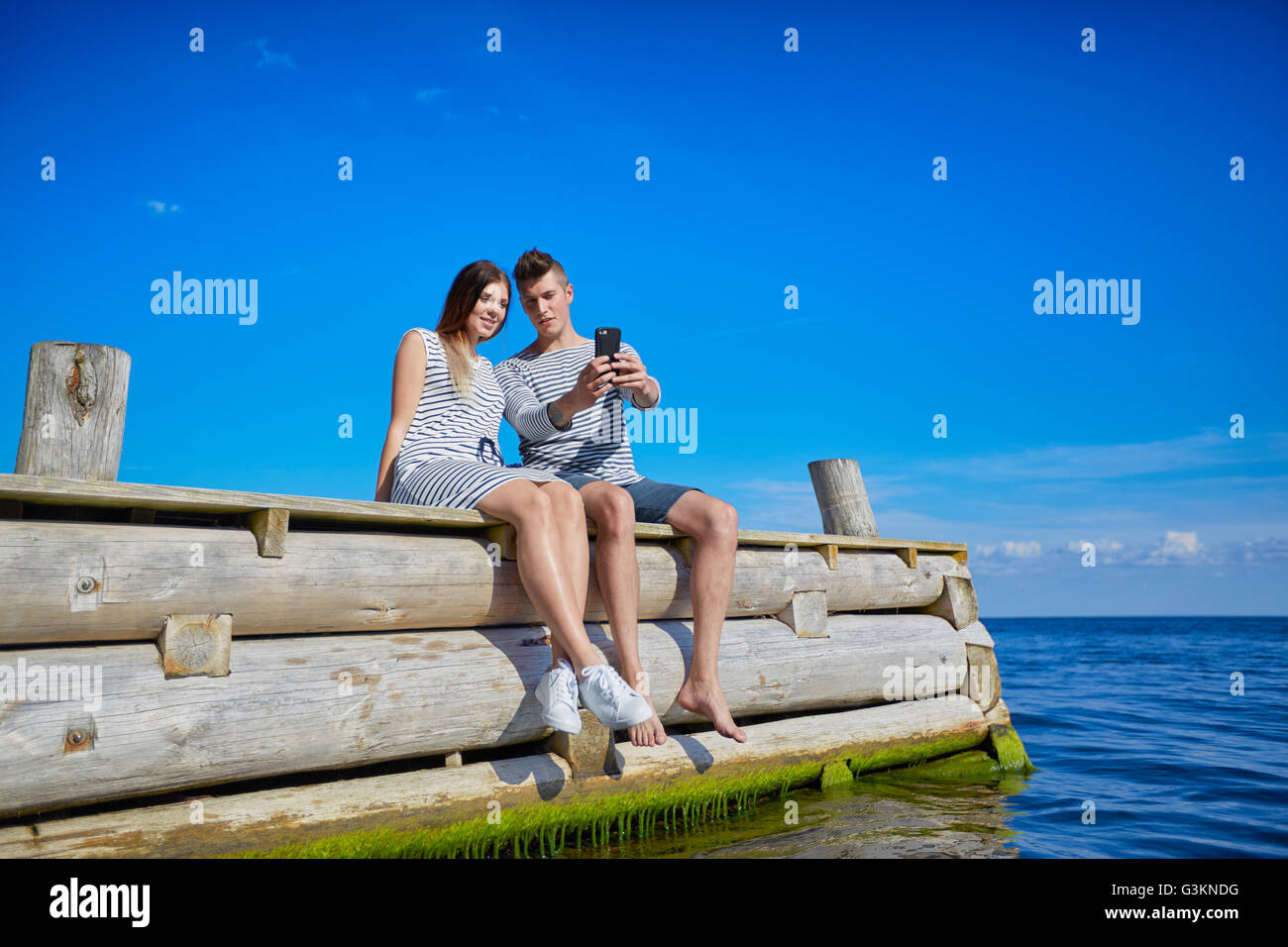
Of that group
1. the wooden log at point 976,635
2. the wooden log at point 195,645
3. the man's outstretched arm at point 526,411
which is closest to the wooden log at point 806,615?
the wooden log at point 976,635

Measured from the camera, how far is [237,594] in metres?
3.60

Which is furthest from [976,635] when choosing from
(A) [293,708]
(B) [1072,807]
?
(A) [293,708]

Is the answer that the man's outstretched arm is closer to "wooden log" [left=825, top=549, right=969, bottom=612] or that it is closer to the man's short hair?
the man's short hair

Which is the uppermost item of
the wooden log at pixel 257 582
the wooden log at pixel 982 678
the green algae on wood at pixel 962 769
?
the wooden log at pixel 257 582

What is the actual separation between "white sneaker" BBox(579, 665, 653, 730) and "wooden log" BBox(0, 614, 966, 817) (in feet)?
2.29

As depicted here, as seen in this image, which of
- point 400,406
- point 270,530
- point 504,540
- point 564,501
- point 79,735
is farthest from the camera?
point 400,406

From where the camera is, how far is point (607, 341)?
4445 millimetres

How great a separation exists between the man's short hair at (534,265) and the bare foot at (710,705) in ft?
9.10

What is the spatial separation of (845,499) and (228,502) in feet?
17.7

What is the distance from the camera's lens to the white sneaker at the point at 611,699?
12.1ft

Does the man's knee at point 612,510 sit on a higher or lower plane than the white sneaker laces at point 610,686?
higher

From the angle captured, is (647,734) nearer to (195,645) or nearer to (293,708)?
(293,708)

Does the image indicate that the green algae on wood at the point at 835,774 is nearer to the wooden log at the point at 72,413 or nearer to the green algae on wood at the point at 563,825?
the green algae on wood at the point at 563,825
